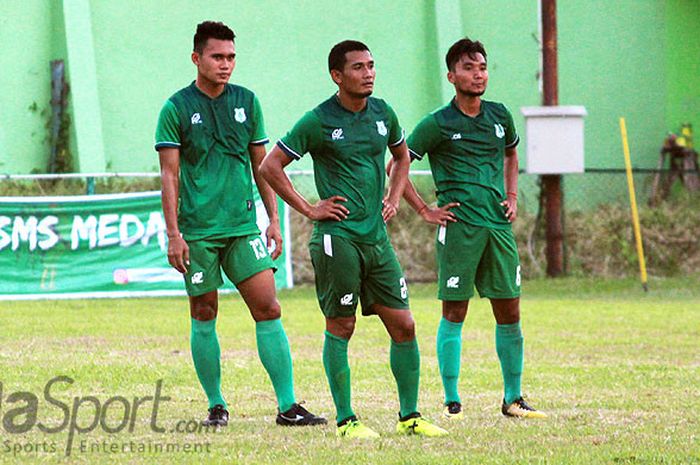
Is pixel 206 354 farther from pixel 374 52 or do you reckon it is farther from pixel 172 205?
pixel 374 52

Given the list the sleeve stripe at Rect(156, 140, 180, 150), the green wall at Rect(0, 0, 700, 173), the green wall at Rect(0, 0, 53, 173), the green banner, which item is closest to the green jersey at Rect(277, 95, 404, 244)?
the sleeve stripe at Rect(156, 140, 180, 150)

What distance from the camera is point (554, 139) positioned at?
21.5 meters

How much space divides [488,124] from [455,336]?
1.33 metres

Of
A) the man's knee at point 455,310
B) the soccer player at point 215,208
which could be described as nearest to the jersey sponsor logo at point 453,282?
the man's knee at point 455,310

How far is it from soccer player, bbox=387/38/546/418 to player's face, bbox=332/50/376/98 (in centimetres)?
112

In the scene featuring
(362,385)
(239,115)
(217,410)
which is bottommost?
(362,385)

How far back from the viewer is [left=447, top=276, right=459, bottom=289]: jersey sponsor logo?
28.7 ft

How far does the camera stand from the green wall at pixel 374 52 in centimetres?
2334

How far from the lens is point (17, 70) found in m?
23.2

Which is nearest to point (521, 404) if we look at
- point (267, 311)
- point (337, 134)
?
point (267, 311)

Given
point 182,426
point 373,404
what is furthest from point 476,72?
point 182,426

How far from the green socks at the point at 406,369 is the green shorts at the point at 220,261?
0.97 metres

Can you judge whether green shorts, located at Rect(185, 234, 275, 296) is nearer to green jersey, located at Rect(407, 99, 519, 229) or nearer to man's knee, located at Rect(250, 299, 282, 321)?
man's knee, located at Rect(250, 299, 282, 321)

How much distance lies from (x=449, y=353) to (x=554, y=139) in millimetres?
13166
